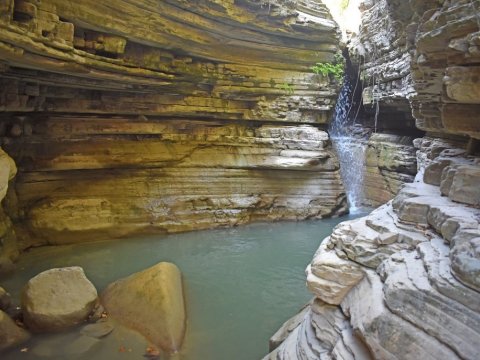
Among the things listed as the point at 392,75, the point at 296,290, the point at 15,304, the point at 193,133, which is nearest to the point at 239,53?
the point at 193,133

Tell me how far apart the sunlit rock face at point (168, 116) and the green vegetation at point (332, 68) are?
0.55ft

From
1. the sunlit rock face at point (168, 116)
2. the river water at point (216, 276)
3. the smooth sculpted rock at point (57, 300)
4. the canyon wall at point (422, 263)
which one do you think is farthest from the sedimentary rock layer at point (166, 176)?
the canyon wall at point (422, 263)

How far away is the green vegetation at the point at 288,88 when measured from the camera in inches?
400

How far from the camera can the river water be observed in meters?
4.67

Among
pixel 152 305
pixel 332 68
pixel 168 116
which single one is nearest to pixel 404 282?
pixel 152 305

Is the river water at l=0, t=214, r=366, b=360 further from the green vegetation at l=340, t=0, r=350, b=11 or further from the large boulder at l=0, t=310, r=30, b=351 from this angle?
the green vegetation at l=340, t=0, r=350, b=11

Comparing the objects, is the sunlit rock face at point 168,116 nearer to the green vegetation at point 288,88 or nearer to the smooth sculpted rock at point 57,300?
the green vegetation at point 288,88

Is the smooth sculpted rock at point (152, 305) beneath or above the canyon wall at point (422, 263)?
beneath

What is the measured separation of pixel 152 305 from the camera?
16.8 feet

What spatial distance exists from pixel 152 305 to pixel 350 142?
31.0ft

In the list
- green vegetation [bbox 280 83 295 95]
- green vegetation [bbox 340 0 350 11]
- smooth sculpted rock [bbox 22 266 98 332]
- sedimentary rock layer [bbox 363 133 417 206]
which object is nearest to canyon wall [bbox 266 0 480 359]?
smooth sculpted rock [bbox 22 266 98 332]

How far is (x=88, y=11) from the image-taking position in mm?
6352

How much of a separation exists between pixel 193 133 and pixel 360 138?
6.62 metres

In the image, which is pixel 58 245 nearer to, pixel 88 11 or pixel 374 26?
pixel 88 11
